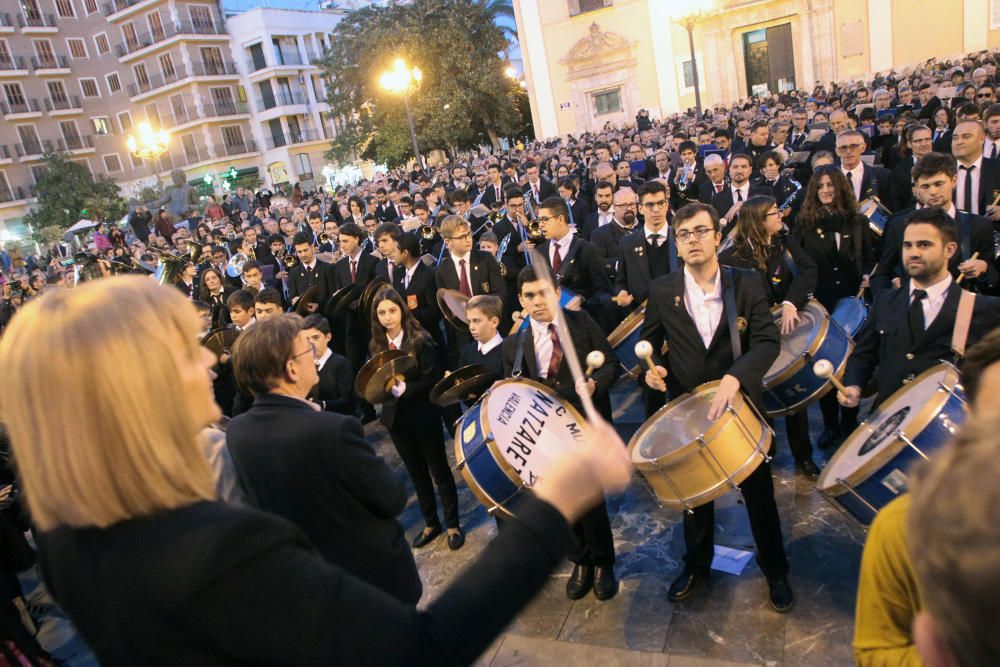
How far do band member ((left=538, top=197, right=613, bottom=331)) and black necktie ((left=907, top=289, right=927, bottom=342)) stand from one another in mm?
2904

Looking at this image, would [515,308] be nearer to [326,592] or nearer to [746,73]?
[326,592]

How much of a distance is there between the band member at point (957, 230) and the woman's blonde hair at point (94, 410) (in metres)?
4.65

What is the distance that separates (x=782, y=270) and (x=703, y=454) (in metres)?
2.50

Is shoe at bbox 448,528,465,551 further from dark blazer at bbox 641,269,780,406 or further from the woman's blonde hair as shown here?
the woman's blonde hair

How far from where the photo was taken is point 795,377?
3986mm

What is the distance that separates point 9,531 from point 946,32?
129 feet

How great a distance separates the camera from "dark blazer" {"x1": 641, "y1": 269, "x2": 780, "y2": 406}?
3.52 metres

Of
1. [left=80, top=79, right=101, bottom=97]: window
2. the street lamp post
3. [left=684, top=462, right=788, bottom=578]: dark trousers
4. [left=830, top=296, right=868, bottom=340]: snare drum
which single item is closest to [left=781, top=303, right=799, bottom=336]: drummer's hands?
[left=830, top=296, right=868, bottom=340]: snare drum

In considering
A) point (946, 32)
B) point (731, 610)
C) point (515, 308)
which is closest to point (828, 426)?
point (731, 610)

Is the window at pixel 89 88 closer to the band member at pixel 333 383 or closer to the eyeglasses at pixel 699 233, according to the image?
the band member at pixel 333 383

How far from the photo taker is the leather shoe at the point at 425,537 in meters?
5.05

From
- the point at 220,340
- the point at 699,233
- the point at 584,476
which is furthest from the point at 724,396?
the point at 220,340

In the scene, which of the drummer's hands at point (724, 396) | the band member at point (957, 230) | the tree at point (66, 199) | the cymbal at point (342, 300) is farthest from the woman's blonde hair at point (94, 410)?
the tree at point (66, 199)

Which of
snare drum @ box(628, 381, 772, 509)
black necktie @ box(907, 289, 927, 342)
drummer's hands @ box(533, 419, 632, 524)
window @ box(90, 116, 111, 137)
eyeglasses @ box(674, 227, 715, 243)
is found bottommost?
snare drum @ box(628, 381, 772, 509)
